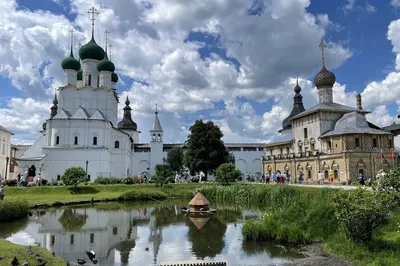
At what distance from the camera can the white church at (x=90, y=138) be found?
4541cm

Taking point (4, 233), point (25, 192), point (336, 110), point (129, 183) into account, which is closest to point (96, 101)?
point (129, 183)

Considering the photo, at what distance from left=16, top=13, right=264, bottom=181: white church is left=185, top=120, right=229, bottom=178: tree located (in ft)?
40.2

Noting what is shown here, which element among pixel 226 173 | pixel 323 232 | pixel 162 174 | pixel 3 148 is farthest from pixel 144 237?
pixel 3 148

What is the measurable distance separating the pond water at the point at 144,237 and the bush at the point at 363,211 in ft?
6.01

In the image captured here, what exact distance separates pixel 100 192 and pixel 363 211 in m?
27.1

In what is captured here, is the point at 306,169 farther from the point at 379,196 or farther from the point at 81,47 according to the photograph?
the point at 81,47

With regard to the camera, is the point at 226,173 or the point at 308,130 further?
the point at 308,130

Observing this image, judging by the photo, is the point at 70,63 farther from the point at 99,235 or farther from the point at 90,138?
the point at 99,235

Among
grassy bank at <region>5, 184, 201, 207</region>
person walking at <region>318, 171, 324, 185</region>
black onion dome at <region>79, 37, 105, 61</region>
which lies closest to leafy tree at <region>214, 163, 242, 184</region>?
grassy bank at <region>5, 184, 201, 207</region>

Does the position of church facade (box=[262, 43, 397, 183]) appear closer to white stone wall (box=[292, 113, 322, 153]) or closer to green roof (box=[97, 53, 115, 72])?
white stone wall (box=[292, 113, 322, 153])

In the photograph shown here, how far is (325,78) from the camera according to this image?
41.3 metres

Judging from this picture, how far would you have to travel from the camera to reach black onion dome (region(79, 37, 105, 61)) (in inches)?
2025

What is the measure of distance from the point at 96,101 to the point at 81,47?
8403 millimetres

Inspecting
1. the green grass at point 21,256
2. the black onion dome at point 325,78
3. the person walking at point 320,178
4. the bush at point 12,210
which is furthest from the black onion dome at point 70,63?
the green grass at point 21,256
